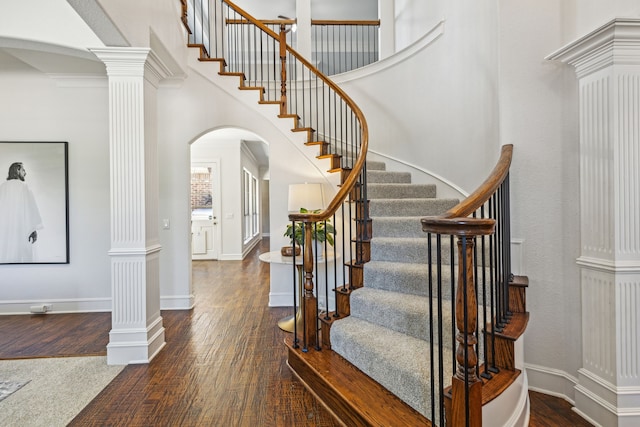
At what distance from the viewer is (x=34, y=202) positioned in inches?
152

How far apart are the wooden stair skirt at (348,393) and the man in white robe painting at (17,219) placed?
12.1 ft

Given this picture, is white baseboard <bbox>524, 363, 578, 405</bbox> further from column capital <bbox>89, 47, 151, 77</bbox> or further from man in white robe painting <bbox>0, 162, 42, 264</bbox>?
man in white robe painting <bbox>0, 162, 42, 264</bbox>

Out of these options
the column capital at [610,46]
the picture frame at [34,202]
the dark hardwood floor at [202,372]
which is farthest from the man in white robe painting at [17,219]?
the column capital at [610,46]

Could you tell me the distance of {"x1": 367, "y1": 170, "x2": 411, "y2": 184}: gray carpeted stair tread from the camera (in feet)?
12.8

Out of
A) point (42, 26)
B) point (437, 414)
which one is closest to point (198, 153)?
point (42, 26)

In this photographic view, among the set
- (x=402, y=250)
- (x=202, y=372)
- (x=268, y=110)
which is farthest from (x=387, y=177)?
(x=202, y=372)

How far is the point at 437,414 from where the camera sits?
1551mm

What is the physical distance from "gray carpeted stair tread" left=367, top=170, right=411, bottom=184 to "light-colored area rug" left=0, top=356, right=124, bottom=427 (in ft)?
10.1

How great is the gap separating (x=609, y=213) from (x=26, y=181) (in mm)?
5587

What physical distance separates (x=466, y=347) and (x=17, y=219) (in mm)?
4928

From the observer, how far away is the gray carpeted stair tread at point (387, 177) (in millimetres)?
3914

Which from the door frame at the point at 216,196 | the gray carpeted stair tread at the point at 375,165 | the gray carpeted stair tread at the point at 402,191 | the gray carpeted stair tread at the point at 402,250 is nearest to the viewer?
the gray carpeted stair tread at the point at 402,250

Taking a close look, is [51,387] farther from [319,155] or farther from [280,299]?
[319,155]

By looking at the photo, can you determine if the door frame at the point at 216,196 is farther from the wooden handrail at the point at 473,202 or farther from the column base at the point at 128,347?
the wooden handrail at the point at 473,202
